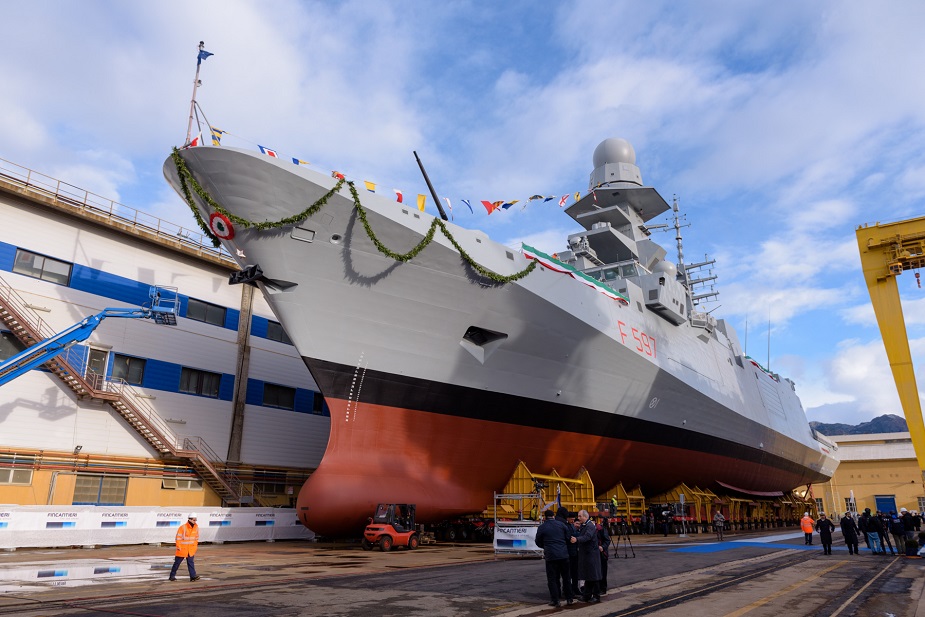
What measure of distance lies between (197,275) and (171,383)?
415cm

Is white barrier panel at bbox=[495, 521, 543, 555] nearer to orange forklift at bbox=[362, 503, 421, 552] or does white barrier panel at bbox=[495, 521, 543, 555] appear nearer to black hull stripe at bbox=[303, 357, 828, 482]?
orange forklift at bbox=[362, 503, 421, 552]

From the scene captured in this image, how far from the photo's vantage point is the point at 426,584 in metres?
8.85

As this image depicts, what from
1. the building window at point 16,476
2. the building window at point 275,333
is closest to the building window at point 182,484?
the building window at point 16,476

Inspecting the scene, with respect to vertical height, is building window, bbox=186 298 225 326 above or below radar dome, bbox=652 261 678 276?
below

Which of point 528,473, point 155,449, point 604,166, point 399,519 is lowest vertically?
point 399,519

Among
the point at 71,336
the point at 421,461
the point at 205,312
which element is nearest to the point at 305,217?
the point at 421,461

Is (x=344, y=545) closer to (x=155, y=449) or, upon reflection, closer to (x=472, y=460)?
(x=472, y=460)

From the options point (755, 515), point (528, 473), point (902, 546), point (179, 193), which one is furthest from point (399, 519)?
point (755, 515)

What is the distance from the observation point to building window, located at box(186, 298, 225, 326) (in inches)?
852

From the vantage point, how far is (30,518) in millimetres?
13695

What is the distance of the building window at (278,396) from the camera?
23.4 meters

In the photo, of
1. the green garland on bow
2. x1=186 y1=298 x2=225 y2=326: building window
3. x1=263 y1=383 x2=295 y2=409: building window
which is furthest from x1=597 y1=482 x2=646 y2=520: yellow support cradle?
x1=186 y1=298 x2=225 y2=326: building window

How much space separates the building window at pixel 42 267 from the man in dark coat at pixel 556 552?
703 inches

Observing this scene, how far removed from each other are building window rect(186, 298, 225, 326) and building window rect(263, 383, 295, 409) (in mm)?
3144
